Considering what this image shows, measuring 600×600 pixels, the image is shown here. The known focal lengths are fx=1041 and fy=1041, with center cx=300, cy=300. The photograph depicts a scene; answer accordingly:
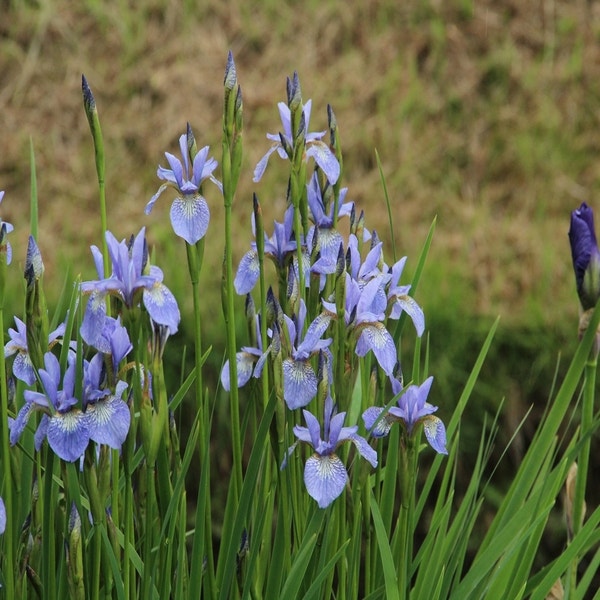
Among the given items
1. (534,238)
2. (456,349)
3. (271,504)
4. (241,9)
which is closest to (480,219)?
(534,238)

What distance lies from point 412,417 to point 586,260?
414mm

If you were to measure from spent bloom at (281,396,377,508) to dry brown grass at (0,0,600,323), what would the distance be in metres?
3.16

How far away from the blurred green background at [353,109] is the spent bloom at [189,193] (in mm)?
2801

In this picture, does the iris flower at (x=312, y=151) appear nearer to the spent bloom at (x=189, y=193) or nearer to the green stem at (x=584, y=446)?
the spent bloom at (x=189, y=193)

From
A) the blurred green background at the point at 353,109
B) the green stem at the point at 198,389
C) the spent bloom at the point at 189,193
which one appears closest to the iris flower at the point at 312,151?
the spent bloom at the point at 189,193

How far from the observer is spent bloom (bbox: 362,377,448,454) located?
1.50 meters

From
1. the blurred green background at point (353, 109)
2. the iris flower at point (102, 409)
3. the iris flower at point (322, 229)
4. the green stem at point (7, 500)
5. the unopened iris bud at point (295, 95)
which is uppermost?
the blurred green background at point (353, 109)

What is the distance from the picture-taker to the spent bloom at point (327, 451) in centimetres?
139

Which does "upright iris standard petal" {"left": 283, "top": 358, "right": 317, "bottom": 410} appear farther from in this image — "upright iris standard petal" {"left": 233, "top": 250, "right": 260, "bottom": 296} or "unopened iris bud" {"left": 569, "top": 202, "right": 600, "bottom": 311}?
"unopened iris bud" {"left": 569, "top": 202, "right": 600, "bottom": 311}

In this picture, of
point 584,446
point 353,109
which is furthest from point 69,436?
point 353,109

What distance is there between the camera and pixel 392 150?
208 inches

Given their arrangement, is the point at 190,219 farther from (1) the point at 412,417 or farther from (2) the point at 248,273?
(1) the point at 412,417

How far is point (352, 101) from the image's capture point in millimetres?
5477

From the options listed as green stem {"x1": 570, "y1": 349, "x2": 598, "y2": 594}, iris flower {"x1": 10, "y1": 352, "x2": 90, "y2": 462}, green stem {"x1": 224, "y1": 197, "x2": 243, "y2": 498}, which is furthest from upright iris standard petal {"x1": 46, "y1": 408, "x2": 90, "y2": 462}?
green stem {"x1": 570, "y1": 349, "x2": 598, "y2": 594}
